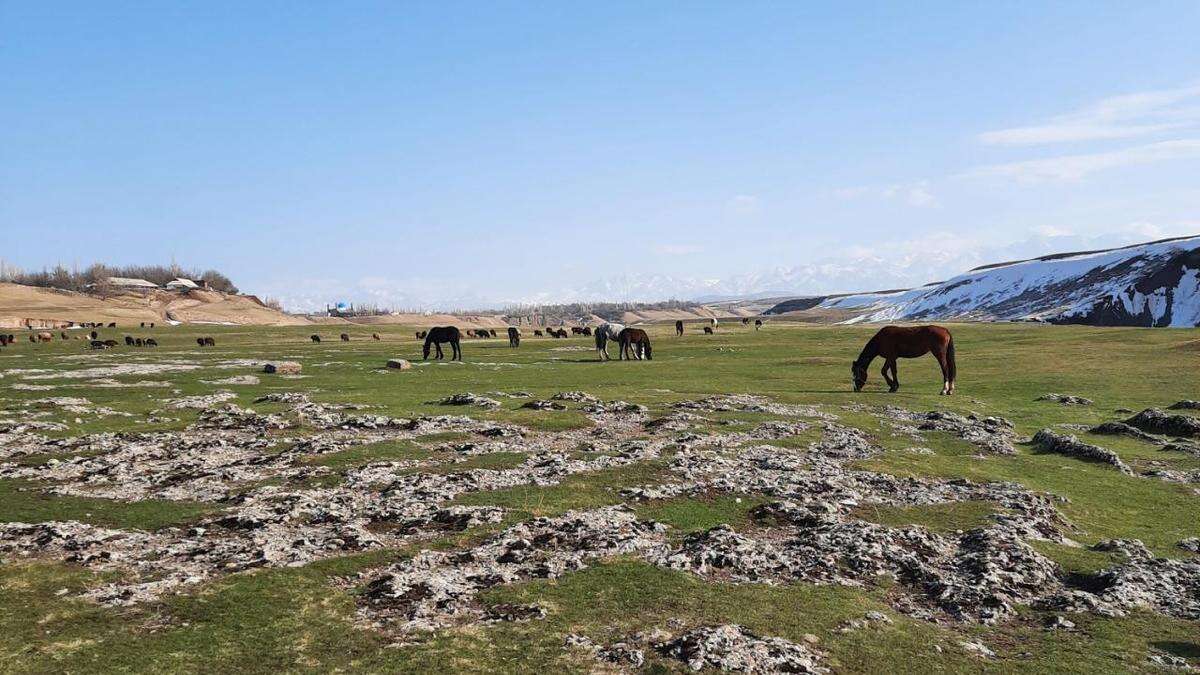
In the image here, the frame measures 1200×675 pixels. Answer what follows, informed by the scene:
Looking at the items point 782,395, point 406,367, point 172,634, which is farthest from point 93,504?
point 406,367

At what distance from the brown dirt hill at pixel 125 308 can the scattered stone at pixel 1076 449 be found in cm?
13768

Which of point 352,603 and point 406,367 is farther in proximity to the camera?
point 406,367

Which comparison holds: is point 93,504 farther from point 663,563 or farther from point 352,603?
point 663,563

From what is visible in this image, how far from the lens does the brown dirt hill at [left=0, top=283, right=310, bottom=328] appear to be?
4820 inches

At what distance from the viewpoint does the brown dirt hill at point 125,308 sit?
122 metres

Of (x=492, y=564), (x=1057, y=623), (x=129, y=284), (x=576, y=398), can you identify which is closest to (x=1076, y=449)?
(x=1057, y=623)

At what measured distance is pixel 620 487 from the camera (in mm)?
15164

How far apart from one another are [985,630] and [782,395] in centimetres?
2220

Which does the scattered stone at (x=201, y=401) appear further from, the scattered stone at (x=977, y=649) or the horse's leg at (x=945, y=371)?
the horse's leg at (x=945, y=371)

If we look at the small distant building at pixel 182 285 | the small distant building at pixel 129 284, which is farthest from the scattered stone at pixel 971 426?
the small distant building at pixel 129 284

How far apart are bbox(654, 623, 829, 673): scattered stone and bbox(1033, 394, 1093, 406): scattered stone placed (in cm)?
2757

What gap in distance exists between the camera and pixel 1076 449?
64.4 feet

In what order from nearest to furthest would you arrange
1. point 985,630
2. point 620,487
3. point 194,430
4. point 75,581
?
point 985,630, point 75,581, point 620,487, point 194,430

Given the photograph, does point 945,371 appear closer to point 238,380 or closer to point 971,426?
point 971,426
